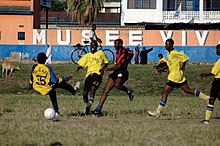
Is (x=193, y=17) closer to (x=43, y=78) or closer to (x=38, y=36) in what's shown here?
(x=38, y=36)

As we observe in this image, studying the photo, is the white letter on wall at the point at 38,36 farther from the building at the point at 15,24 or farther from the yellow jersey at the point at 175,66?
the yellow jersey at the point at 175,66

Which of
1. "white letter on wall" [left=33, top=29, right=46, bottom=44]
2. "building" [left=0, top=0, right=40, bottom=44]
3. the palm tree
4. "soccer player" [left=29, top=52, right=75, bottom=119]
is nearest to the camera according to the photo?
"soccer player" [left=29, top=52, right=75, bottom=119]

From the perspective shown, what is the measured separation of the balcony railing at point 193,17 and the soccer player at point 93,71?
136ft

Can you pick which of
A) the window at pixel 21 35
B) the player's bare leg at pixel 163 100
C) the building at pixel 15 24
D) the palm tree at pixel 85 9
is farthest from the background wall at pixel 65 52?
the player's bare leg at pixel 163 100

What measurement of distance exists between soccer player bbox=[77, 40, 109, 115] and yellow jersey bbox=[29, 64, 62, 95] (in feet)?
4.04

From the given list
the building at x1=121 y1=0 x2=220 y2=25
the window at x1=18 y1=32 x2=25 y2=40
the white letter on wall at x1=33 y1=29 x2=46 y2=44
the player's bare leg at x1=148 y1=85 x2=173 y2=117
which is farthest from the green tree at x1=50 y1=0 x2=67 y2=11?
the player's bare leg at x1=148 y1=85 x2=173 y2=117

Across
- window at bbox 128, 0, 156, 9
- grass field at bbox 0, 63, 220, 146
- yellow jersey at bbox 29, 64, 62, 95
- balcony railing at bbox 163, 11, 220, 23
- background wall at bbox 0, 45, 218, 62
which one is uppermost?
window at bbox 128, 0, 156, 9

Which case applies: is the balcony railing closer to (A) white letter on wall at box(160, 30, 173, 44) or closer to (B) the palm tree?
(B) the palm tree

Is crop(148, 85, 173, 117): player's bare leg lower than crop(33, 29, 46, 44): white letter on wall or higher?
lower

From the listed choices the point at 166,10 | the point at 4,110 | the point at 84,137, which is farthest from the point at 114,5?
the point at 84,137

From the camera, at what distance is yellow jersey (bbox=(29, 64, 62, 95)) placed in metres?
14.8

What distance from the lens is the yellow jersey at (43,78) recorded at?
48.4 feet

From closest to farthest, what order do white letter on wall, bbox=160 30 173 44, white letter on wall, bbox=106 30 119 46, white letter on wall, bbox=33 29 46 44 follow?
white letter on wall, bbox=160 30 173 44
white letter on wall, bbox=106 30 119 46
white letter on wall, bbox=33 29 46 44

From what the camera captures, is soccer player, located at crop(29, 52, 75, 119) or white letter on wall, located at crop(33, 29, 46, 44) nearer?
soccer player, located at crop(29, 52, 75, 119)
